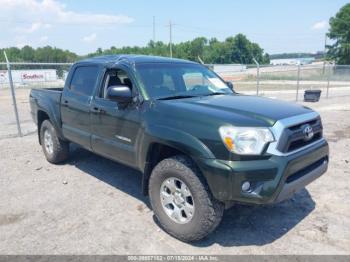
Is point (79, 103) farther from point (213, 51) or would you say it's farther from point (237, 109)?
point (213, 51)

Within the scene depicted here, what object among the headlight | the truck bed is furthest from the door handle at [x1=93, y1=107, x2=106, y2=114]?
the headlight

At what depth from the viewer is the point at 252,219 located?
3.92 metres

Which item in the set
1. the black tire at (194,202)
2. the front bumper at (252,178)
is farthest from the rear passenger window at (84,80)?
the front bumper at (252,178)

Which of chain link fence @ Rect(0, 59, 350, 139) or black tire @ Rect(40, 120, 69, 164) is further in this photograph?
chain link fence @ Rect(0, 59, 350, 139)

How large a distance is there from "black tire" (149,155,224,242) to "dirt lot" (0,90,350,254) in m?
0.15

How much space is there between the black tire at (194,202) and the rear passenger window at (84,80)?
1.93 metres

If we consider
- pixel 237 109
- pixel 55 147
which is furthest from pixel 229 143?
pixel 55 147

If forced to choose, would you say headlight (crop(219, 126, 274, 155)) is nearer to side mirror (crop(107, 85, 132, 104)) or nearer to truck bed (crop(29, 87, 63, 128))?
side mirror (crop(107, 85, 132, 104))

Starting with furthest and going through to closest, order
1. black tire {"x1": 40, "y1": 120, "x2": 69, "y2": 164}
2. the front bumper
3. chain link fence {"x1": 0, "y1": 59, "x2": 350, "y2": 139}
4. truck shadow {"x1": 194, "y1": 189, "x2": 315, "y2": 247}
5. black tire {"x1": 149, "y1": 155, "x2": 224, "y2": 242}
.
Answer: chain link fence {"x1": 0, "y1": 59, "x2": 350, "y2": 139}
black tire {"x1": 40, "y1": 120, "x2": 69, "y2": 164}
truck shadow {"x1": 194, "y1": 189, "x2": 315, "y2": 247}
black tire {"x1": 149, "y1": 155, "x2": 224, "y2": 242}
the front bumper

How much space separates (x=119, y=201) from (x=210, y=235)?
1.48 metres

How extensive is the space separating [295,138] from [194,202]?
116 centimetres

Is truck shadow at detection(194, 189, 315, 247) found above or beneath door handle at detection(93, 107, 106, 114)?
beneath

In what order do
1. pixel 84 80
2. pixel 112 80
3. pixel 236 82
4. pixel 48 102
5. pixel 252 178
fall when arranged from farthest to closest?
pixel 236 82
pixel 48 102
pixel 84 80
pixel 112 80
pixel 252 178

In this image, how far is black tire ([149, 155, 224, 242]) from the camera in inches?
124
